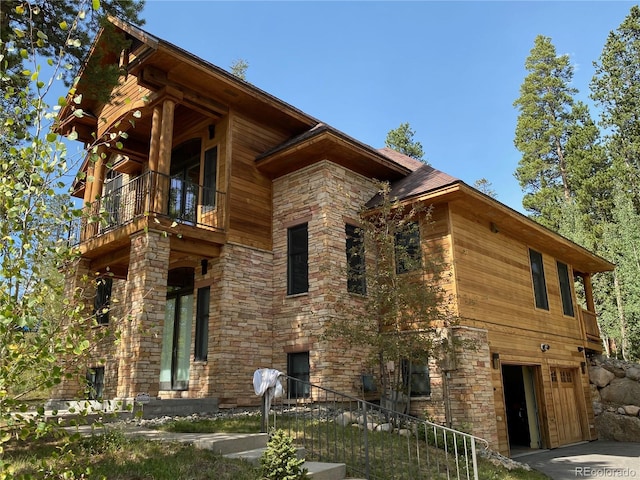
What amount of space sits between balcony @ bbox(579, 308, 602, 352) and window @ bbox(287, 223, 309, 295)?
37.8 feet

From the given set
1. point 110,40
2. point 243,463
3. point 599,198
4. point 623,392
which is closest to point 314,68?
point 110,40

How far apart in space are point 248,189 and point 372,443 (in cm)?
692

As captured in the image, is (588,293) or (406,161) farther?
(588,293)

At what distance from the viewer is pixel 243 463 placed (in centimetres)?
638

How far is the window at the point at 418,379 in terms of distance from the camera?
11.4 meters

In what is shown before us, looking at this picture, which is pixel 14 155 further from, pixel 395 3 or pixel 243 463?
pixel 395 3

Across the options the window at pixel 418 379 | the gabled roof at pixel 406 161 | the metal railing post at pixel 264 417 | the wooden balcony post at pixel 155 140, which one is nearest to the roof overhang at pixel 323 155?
the gabled roof at pixel 406 161

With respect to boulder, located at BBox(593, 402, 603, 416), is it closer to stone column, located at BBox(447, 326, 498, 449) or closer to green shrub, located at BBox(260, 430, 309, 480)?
stone column, located at BBox(447, 326, 498, 449)

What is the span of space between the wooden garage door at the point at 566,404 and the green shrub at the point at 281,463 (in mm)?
11858

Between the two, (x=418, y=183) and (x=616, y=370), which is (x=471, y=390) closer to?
(x=418, y=183)

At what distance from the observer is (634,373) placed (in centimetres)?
1784


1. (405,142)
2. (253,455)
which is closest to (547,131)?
(405,142)

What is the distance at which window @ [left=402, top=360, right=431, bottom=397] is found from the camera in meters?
11.4

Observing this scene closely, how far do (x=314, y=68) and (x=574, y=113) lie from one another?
2552 cm
